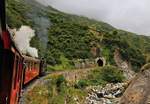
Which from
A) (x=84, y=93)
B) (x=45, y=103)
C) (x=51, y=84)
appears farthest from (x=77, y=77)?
(x=45, y=103)

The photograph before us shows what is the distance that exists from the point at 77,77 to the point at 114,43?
2125 inches

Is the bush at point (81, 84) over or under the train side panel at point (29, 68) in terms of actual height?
under

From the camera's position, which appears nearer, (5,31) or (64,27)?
(5,31)

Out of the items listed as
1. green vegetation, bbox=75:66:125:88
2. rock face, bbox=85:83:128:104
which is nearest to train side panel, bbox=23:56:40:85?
rock face, bbox=85:83:128:104

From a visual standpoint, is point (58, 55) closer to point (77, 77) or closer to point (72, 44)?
point (72, 44)

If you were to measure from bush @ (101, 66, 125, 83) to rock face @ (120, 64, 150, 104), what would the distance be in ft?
202

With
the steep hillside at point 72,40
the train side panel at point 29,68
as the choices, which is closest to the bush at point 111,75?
the steep hillside at point 72,40

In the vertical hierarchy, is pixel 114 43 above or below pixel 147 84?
below

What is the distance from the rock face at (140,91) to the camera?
12485 millimetres

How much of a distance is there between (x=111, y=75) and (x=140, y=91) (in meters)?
64.9

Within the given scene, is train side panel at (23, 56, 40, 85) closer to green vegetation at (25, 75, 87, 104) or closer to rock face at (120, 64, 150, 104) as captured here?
green vegetation at (25, 75, 87, 104)

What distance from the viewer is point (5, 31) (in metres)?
11.2

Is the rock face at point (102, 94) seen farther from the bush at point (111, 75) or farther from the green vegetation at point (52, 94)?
the bush at point (111, 75)

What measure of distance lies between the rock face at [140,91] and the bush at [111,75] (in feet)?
202
